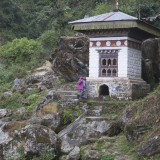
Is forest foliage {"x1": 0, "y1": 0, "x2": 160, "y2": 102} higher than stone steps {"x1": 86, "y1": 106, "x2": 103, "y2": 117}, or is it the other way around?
forest foliage {"x1": 0, "y1": 0, "x2": 160, "y2": 102}

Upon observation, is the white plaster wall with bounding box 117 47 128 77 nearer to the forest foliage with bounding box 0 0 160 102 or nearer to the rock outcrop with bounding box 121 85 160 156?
the rock outcrop with bounding box 121 85 160 156

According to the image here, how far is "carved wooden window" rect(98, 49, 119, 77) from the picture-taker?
827 inches

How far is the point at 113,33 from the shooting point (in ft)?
68.8

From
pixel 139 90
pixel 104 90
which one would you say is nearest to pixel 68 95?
pixel 104 90

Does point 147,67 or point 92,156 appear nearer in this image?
point 92,156

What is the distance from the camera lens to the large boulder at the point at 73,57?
24.4 meters

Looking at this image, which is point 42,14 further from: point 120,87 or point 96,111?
point 96,111

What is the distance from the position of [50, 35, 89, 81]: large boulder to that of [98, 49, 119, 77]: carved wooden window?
121 inches

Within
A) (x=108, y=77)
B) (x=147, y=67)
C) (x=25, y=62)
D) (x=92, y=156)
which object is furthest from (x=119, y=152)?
→ (x=25, y=62)

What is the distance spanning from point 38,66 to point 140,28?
12.1 metres

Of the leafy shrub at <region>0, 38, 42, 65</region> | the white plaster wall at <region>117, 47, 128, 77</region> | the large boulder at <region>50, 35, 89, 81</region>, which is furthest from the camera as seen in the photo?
the leafy shrub at <region>0, 38, 42, 65</region>

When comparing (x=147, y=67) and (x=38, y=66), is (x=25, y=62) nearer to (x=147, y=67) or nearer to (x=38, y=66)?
Answer: (x=38, y=66)

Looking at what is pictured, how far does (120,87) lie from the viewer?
66.7 ft

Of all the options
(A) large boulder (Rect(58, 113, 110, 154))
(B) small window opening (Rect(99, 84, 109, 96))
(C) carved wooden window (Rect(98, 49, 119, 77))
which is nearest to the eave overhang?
(C) carved wooden window (Rect(98, 49, 119, 77))
